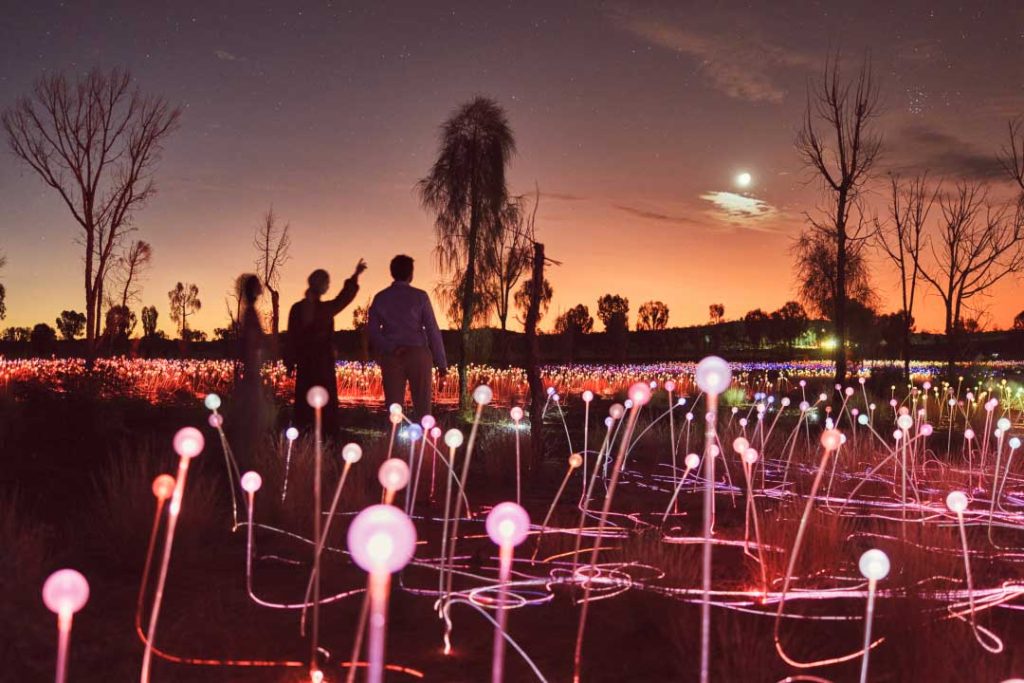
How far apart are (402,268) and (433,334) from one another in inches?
29.7

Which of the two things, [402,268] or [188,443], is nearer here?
[188,443]

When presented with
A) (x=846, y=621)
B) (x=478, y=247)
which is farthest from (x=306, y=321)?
(x=478, y=247)

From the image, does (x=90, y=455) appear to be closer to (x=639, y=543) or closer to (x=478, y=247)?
(x=639, y=543)

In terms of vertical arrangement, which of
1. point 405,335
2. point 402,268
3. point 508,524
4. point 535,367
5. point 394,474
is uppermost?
point 402,268

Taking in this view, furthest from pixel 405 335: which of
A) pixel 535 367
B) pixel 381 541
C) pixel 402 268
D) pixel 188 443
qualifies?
pixel 381 541

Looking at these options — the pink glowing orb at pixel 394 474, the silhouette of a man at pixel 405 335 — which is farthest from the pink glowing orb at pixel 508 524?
the silhouette of a man at pixel 405 335

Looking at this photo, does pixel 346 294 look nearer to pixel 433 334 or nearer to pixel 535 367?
pixel 433 334

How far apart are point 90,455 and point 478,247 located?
32.2 ft

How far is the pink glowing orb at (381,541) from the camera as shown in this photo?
1452 millimetres

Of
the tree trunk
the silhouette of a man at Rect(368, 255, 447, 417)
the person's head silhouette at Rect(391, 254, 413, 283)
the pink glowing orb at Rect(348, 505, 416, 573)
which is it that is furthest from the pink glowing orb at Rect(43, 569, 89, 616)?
the tree trunk

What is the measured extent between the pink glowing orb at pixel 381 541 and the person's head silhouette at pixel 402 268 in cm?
706

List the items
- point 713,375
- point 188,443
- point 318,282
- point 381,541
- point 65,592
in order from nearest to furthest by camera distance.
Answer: point 381,541
point 65,592
point 713,375
point 188,443
point 318,282

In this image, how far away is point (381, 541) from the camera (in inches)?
57.1

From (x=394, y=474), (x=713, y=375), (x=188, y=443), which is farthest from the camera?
(x=188, y=443)
